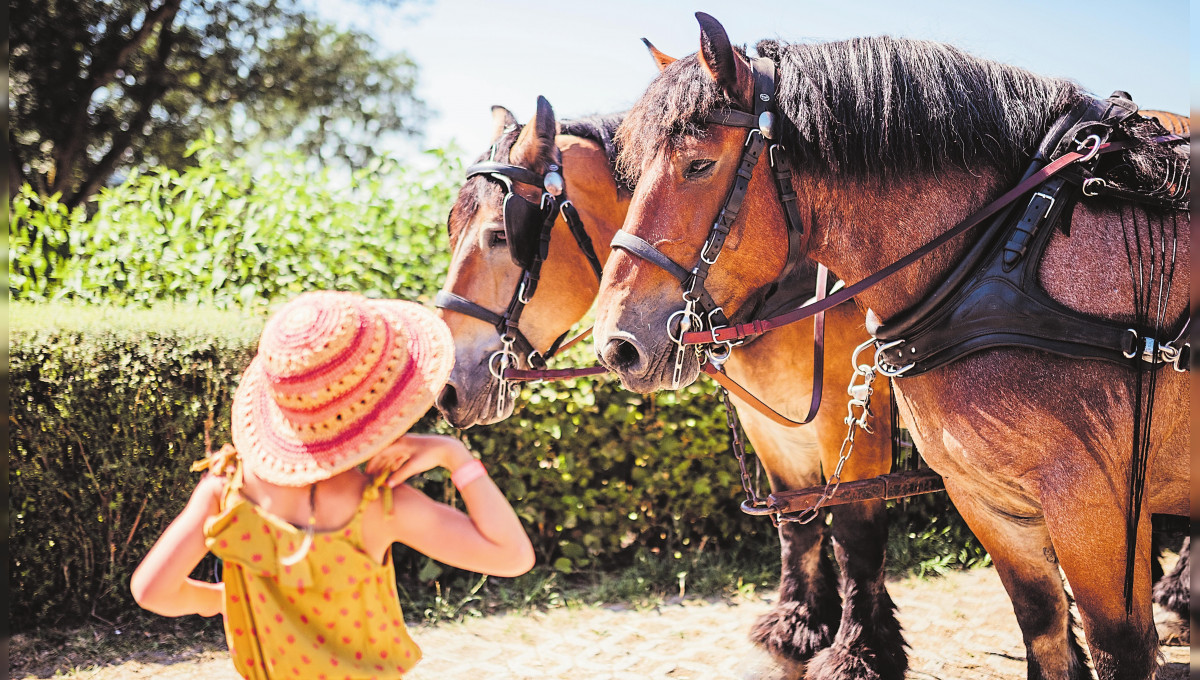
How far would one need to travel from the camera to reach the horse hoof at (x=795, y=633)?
11.7 ft

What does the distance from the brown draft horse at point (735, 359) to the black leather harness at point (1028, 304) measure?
34.1 inches

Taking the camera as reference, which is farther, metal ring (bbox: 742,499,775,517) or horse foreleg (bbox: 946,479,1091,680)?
metal ring (bbox: 742,499,775,517)

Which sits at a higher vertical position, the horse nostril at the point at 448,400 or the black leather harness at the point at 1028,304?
the black leather harness at the point at 1028,304

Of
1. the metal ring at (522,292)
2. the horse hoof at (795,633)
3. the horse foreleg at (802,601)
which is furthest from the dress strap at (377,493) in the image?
the horse hoof at (795,633)

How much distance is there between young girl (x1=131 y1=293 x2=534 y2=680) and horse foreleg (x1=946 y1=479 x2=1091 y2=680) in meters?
1.49

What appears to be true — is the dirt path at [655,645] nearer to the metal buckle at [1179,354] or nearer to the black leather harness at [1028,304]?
the black leather harness at [1028,304]

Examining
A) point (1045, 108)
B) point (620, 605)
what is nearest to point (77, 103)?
point (620, 605)

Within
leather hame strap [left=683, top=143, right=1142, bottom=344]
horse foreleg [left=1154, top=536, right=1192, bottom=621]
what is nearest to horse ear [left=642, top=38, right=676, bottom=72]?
leather hame strap [left=683, top=143, right=1142, bottom=344]

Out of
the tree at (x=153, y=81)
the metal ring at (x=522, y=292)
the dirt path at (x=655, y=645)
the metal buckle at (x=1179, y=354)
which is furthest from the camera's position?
the tree at (x=153, y=81)

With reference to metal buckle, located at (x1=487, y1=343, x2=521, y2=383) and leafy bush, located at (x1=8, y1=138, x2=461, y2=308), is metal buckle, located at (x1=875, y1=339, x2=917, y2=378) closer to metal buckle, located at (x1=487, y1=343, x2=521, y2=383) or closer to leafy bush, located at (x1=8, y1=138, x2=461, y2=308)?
metal buckle, located at (x1=487, y1=343, x2=521, y2=383)

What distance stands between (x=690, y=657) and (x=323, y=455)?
9.73 ft

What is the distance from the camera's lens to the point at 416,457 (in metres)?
1.63

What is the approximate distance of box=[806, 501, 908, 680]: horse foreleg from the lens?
10.5 feet

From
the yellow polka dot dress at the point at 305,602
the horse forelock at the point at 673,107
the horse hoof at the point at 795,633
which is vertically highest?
the horse forelock at the point at 673,107
